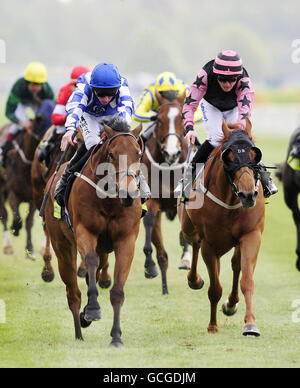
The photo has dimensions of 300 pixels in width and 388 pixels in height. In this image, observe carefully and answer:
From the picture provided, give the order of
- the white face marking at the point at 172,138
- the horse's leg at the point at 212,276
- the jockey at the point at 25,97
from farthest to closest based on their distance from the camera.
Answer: the jockey at the point at 25,97
the white face marking at the point at 172,138
the horse's leg at the point at 212,276

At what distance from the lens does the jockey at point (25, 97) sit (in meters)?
13.6

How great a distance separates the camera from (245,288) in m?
7.30

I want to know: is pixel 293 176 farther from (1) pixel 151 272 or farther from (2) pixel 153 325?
(2) pixel 153 325

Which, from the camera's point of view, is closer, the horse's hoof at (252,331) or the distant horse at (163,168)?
the horse's hoof at (252,331)

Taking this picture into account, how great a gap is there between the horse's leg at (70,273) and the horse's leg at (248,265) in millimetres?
1453

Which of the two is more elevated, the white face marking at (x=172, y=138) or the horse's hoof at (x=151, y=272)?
the white face marking at (x=172, y=138)

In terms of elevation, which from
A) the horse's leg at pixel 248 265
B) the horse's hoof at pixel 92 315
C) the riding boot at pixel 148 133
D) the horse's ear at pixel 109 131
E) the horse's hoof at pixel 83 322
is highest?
the horse's ear at pixel 109 131

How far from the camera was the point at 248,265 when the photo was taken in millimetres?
7375

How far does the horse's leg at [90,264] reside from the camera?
271 inches

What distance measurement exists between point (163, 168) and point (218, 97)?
267cm

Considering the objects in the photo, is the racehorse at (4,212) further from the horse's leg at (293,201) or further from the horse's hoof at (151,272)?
the horse's leg at (293,201)

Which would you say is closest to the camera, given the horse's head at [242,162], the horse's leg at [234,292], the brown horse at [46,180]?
the horse's head at [242,162]

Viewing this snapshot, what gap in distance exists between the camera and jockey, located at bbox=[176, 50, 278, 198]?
8.04m

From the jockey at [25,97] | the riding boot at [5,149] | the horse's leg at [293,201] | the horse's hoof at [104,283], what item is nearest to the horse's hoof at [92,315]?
the horse's hoof at [104,283]
